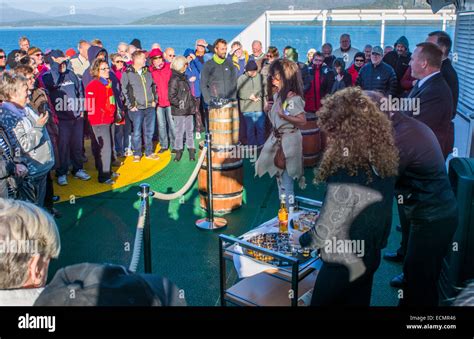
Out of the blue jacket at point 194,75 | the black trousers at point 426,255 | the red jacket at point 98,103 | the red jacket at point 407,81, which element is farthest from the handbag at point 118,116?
the black trousers at point 426,255

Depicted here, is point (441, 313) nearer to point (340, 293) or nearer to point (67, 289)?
point (340, 293)

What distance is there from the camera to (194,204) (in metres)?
7.30

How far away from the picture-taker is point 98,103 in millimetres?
7773

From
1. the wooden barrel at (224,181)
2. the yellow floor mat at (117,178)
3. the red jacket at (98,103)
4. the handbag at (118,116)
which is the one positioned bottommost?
the yellow floor mat at (117,178)

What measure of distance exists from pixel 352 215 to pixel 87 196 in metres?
5.63

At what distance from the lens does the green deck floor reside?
16.4ft

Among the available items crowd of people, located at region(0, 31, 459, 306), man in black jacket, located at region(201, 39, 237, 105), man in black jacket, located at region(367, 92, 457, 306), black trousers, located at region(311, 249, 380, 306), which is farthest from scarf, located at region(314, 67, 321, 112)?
black trousers, located at region(311, 249, 380, 306)

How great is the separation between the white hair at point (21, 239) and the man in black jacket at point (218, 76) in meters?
7.45

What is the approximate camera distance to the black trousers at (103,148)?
25.9 ft

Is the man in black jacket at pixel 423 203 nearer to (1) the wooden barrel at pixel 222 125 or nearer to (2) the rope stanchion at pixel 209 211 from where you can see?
(2) the rope stanchion at pixel 209 211

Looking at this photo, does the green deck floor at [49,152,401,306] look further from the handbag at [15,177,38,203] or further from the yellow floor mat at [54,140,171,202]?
the handbag at [15,177,38,203]

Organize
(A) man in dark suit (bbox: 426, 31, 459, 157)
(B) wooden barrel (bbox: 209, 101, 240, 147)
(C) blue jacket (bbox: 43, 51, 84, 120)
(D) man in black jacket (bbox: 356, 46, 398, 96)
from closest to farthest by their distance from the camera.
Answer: (A) man in dark suit (bbox: 426, 31, 459, 157) → (B) wooden barrel (bbox: 209, 101, 240, 147) → (C) blue jacket (bbox: 43, 51, 84, 120) → (D) man in black jacket (bbox: 356, 46, 398, 96)

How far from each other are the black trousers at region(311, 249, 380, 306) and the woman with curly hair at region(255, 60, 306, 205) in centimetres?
198

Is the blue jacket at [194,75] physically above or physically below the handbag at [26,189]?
above
